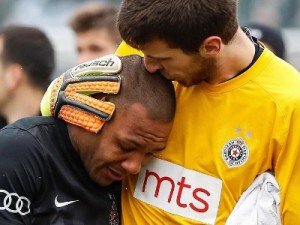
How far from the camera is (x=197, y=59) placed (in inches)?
130

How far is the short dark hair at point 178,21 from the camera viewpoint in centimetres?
322

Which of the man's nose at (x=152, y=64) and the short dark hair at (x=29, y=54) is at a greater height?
the man's nose at (x=152, y=64)

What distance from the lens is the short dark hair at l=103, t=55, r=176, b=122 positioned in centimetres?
340

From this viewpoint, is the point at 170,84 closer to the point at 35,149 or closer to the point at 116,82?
the point at 116,82

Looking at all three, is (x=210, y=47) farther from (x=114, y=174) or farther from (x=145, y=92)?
(x=114, y=174)

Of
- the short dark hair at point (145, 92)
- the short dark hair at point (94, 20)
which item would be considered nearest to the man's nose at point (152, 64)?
the short dark hair at point (145, 92)

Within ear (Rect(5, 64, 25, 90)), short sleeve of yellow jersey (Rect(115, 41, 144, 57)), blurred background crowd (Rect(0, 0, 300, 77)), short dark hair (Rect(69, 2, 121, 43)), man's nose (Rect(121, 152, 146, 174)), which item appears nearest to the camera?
man's nose (Rect(121, 152, 146, 174))

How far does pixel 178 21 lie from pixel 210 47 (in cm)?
15

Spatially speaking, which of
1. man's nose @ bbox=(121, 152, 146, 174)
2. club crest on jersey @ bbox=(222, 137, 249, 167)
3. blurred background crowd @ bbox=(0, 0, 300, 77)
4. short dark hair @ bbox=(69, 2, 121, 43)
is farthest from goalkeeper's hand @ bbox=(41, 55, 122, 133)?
blurred background crowd @ bbox=(0, 0, 300, 77)

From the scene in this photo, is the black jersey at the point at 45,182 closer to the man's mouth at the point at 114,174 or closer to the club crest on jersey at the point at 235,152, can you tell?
the man's mouth at the point at 114,174

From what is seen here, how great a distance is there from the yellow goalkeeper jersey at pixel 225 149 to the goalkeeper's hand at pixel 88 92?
0.26 metres

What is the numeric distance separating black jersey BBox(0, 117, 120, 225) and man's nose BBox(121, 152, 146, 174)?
170mm

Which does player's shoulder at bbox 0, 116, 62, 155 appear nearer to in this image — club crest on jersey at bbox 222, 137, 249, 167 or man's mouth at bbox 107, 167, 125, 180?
man's mouth at bbox 107, 167, 125, 180

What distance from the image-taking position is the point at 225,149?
3.42m
